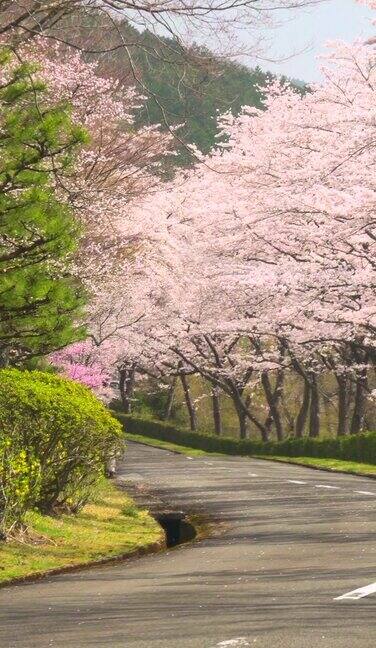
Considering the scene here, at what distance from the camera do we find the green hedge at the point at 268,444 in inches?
1369

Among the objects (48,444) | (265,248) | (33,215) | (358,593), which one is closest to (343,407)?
(265,248)

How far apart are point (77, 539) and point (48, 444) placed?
123 centimetres

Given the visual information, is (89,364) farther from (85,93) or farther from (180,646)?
(180,646)

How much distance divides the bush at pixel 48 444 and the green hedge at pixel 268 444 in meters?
17.0

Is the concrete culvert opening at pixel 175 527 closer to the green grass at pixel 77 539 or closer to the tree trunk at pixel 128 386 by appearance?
the green grass at pixel 77 539

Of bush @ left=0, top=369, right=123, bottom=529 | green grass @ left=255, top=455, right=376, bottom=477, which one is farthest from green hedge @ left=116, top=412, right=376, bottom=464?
bush @ left=0, top=369, right=123, bottom=529

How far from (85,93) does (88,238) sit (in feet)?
12.8

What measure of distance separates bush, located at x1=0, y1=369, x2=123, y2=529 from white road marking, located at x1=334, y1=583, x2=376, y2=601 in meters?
5.46

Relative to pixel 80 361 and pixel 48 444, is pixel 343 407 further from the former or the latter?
pixel 48 444

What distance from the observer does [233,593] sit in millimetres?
10336

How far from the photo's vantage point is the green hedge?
3478 cm

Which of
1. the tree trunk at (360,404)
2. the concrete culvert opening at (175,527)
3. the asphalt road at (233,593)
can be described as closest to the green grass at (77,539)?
the concrete culvert opening at (175,527)

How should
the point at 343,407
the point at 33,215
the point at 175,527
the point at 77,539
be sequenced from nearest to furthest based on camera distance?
the point at 33,215, the point at 77,539, the point at 175,527, the point at 343,407

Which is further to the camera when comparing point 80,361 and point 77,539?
point 80,361
